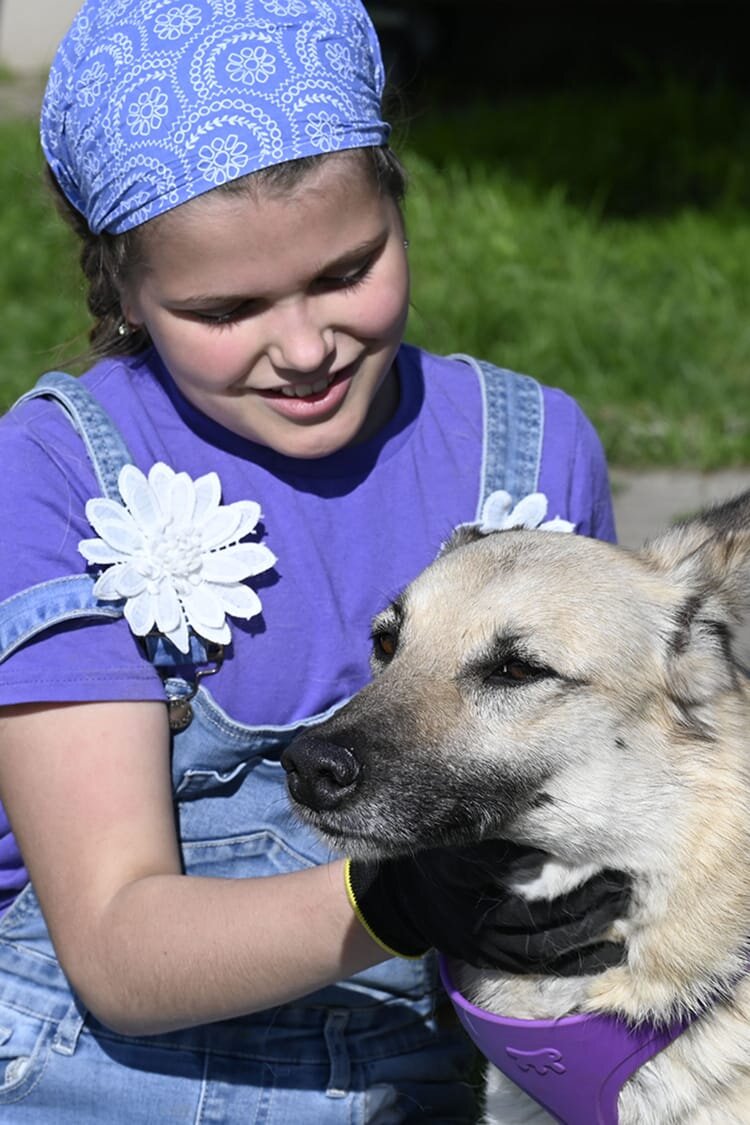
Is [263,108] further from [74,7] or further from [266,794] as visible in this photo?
[74,7]

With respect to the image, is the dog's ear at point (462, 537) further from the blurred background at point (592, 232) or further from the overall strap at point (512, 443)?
the blurred background at point (592, 232)

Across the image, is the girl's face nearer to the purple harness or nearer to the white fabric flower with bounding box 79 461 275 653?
the white fabric flower with bounding box 79 461 275 653

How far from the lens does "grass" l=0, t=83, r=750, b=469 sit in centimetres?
605

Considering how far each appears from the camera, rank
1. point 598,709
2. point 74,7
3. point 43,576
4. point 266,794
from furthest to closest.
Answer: point 74,7
point 266,794
point 43,576
point 598,709

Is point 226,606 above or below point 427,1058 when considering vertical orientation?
above

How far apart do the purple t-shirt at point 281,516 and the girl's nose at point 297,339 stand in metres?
0.28

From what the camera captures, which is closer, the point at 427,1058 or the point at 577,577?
the point at 577,577

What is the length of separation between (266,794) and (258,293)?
897mm

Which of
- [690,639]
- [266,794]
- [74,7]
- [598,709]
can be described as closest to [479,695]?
[598,709]

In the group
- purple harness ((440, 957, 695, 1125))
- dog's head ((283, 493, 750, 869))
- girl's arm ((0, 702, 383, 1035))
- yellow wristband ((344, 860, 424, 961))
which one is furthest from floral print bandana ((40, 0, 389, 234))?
purple harness ((440, 957, 695, 1125))

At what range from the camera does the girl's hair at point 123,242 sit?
8.05ft

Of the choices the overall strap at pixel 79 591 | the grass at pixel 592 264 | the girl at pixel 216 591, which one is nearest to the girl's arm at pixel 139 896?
the girl at pixel 216 591

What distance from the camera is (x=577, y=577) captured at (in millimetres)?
2451

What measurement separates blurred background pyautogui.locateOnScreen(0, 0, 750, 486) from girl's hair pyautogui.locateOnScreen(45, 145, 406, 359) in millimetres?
141
